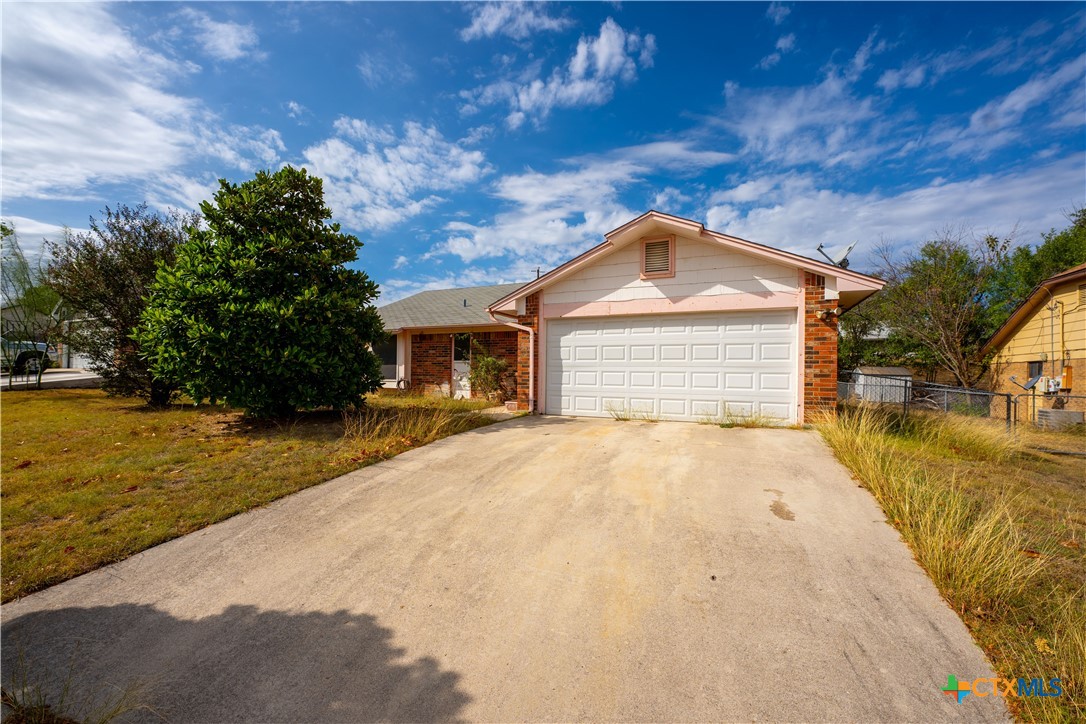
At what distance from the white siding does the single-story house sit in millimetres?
21

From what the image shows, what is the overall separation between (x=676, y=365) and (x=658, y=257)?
2.36 meters

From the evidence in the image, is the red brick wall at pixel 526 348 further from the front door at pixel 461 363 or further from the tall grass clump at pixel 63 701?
the tall grass clump at pixel 63 701

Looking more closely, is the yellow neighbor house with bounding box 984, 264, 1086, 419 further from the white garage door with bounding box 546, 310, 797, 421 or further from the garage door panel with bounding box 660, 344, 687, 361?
the garage door panel with bounding box 660, 344, 687, 361

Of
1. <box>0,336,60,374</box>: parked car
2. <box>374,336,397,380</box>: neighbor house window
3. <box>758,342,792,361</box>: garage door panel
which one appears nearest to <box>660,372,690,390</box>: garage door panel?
<box>758,342,792,361</box>: garage door panel

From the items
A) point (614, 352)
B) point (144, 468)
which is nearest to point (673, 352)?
point (614, 352)

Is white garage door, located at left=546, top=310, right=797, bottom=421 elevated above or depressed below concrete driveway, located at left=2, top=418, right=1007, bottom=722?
above

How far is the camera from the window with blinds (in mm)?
9055

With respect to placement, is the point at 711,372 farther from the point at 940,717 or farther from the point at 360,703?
the point at 360,703

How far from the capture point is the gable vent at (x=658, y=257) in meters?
9.08

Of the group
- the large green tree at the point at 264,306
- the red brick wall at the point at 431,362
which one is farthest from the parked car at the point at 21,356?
the large green tree at the point at 264,306

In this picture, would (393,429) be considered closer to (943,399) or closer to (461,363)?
(461,363)

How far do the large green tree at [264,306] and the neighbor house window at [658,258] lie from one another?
19.2ft

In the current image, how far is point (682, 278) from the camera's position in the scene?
8.91 metres

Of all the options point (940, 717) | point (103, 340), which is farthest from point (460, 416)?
point (103, 340)
